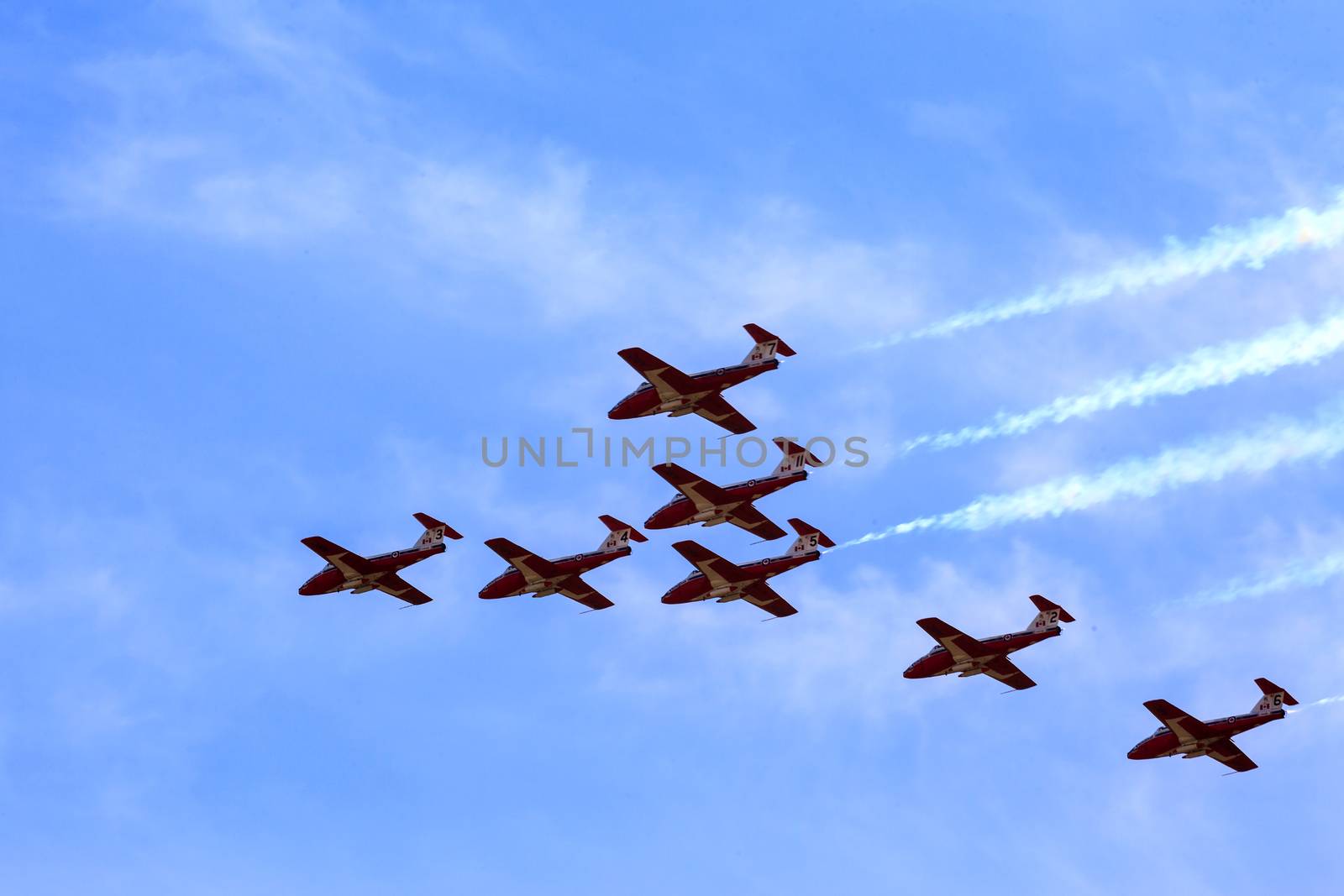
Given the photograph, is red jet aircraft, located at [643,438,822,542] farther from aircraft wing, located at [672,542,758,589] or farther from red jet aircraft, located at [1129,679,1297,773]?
red jet aircraft, located at [1129,679,1297,773]

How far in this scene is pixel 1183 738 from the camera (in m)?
162

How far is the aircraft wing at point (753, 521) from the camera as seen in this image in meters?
162

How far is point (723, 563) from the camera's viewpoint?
16238 cm

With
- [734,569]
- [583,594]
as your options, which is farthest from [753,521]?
[583,594]

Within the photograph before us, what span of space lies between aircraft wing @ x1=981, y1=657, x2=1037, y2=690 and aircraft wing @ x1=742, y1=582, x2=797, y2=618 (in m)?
11.3

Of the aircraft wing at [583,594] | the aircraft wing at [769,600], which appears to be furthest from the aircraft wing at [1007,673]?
the aircraft wing at [583,594]

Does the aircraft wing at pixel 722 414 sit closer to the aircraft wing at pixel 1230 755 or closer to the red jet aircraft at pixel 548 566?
the red jet aircraft at pixel 548 566

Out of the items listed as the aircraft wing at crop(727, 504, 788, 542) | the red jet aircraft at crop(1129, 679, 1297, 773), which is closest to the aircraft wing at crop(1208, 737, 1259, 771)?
the red jet aircraft at crop(1129, 679, 1297, 773)

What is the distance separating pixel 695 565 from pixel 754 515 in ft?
Result: 13.0

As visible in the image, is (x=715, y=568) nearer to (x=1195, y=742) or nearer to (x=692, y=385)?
(x=692, y=385)

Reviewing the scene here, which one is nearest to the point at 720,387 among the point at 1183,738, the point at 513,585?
the point at 513,585

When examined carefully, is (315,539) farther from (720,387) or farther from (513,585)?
(720,387)

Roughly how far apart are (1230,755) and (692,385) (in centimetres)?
3375

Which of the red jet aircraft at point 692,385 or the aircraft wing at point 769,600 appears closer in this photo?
the red jet aircraft at point 692,385
